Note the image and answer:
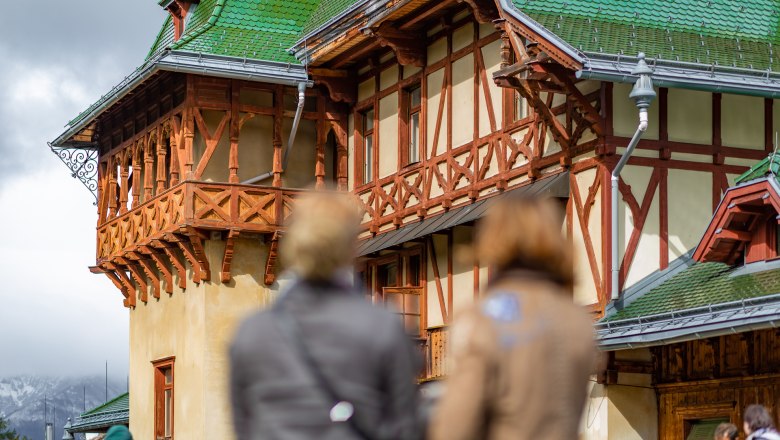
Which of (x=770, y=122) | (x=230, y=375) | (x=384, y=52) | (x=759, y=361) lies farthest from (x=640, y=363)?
(x=230, y=375)

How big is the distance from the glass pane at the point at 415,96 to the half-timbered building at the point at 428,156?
0.42 ft

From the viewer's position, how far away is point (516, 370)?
503 centimetres

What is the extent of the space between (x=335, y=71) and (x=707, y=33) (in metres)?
8.90

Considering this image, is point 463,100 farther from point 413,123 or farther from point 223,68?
point 223,68

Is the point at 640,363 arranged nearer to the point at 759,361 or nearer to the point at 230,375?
the point at 759,361

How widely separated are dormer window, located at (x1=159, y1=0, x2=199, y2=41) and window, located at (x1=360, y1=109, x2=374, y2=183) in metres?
4.71

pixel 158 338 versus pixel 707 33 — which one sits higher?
pixel 707 33

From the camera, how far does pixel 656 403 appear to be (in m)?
22.4

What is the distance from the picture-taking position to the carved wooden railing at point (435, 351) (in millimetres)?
25750

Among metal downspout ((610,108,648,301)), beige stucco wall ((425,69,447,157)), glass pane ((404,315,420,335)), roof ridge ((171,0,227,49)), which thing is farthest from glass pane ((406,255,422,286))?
metal downspout ((610,108,648,301))

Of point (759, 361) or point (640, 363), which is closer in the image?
point (759, 361)

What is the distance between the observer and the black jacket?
5.11 metres

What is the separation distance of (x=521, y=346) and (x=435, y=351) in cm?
2126

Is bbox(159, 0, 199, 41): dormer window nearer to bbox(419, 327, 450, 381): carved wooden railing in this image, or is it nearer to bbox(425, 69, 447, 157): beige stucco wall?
bbox(425, 69, 447, 157): beige stucco wall
